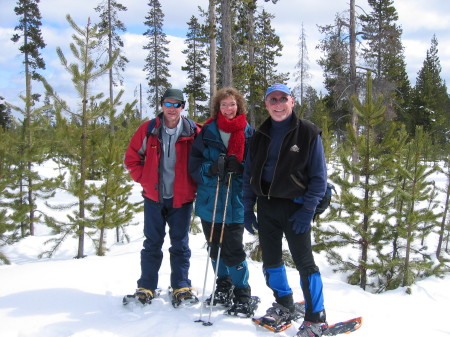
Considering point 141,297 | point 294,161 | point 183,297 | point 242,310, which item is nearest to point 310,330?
point 242,310

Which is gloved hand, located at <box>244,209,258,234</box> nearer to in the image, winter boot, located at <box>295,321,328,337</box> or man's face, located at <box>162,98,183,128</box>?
winter boot, located at <box>295,321,328,337</box>

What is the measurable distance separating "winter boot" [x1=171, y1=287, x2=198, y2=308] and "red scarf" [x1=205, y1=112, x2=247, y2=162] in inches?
61.8

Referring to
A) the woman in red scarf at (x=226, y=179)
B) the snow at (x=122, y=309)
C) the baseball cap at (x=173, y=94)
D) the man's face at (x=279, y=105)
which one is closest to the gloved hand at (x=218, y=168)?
the woman in red scarf at (x=226, y=179)

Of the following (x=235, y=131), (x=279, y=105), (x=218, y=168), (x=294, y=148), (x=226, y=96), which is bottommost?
(x=218, y=168)

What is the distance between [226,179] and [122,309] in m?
1.77

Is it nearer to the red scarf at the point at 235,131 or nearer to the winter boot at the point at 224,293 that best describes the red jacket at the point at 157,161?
the red scarf at the point at 235,131

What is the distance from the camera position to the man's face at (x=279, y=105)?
296 centimetres

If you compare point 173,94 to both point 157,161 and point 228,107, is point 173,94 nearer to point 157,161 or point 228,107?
point 228,107

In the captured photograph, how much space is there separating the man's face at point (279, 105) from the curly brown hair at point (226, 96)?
1.50 ft

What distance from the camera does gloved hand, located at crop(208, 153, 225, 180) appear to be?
124 inches

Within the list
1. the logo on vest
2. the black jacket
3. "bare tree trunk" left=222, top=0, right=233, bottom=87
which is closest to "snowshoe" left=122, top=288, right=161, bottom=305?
the black jacket

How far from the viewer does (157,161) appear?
3.48 m

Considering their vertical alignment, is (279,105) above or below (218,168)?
above

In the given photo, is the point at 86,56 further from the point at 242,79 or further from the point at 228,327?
the point at 228,327
